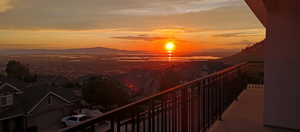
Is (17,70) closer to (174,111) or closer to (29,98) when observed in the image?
(29,98)

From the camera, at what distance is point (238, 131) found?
3484 mm

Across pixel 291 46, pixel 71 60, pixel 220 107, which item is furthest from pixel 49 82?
pixel 291 46

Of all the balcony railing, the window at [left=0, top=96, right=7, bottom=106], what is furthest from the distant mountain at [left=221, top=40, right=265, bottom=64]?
the window at [left=0, top=96, right=7, bottom=106]

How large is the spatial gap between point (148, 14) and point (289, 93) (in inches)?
284

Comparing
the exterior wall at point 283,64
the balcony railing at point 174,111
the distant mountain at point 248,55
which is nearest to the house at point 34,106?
the balcony railing at point 174,111

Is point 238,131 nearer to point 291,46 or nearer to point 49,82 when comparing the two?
point 291,46

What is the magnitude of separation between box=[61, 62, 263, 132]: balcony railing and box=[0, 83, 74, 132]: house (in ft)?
16.7

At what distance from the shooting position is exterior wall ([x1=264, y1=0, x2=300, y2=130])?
337 cm

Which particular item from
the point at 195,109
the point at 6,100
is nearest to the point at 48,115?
the point at 6,100

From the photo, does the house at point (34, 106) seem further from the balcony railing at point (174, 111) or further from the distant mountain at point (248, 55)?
the distant mountain at point (248, 55)

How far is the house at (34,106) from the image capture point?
289 inches

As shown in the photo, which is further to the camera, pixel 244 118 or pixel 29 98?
pixel 29 98

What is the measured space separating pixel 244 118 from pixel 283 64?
1.16m

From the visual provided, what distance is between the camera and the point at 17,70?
9703mm
